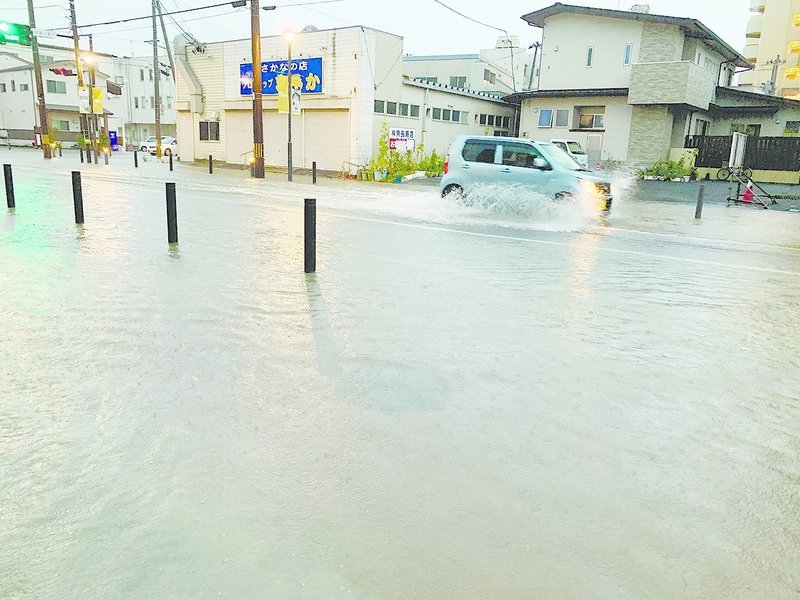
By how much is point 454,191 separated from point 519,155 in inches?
73.1

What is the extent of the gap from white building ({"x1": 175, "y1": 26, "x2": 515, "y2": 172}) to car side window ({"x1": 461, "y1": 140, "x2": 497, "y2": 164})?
14666 millimetres

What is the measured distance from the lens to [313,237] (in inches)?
296

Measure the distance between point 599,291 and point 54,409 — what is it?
555 centimetres

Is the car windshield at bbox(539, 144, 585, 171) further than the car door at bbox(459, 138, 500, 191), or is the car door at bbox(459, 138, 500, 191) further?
the car door at bbox(459, 138, 500, 191)

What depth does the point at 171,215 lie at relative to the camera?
8.96 metres

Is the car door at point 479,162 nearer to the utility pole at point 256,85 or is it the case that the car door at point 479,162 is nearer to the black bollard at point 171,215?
the black bollard at point 171,215

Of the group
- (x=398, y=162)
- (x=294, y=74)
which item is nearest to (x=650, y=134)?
(x=398, y=162)

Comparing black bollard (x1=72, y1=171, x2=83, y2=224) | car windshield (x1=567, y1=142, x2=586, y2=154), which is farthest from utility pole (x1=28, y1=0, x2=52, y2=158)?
black bollard (x1=72, y1=171, x2=83, y2=224)

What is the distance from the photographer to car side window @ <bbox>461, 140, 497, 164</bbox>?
46.4 feet

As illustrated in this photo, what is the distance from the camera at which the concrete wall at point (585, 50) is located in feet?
97.2

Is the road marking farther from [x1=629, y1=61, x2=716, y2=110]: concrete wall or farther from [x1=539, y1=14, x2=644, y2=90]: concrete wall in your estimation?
[x1=539, y1=14, x2=644, y2=90]: concrete wall

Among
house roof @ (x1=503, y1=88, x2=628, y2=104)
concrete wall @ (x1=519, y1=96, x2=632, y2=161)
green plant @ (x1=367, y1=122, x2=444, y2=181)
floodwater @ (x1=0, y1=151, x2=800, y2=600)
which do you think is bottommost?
floodwater @ (x1=0, y1=151, x2=800, y2=600)

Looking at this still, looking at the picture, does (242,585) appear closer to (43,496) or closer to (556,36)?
(43,496)

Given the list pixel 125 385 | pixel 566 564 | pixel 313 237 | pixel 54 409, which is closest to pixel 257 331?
pixel 125 385
